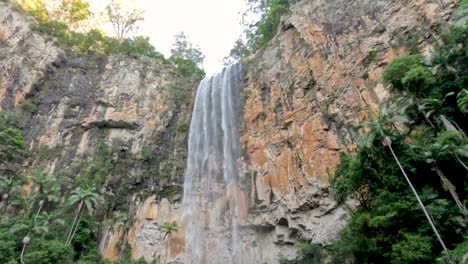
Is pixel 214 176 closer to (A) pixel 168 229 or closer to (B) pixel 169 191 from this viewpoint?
(B) pixel 169 191

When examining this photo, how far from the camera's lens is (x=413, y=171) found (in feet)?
41.0

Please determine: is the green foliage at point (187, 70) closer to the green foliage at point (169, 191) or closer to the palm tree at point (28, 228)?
the green foliage at point (169, 191)

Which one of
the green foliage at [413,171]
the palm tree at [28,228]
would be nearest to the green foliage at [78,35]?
the palm tree at [28,228]

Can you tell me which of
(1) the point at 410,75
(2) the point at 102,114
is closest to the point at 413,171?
(1) the point at 410,75

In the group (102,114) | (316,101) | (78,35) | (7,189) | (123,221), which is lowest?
(123,221)

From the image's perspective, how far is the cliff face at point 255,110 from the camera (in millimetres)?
17609

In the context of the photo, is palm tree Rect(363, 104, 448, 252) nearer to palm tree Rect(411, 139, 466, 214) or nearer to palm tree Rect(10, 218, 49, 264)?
palm tree Rect(411, 139, 466, 214)

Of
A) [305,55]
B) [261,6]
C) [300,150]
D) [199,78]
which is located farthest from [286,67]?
[261,6]

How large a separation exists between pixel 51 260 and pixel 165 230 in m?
6.18

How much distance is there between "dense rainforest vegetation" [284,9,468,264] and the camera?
10852mm

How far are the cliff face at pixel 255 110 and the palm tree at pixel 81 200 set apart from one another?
76.7 inches

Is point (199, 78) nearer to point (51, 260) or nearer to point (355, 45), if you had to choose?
point (355, 45)

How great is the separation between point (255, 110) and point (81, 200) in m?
12.9

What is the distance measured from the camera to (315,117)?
19.1 meters
